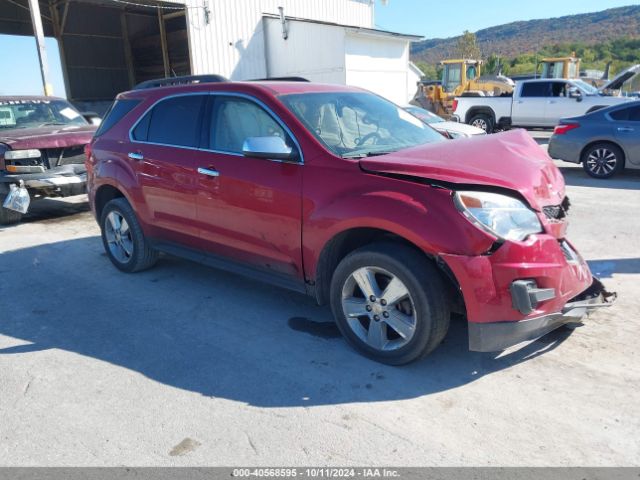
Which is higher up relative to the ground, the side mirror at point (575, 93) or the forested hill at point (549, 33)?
the forested hill at point (549, 33)

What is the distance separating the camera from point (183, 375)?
3.45 m

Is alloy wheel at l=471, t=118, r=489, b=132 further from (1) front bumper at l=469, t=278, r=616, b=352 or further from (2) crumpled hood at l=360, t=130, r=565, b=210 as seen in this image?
(1) front bumper at l=469, t=278, r=616, b=352

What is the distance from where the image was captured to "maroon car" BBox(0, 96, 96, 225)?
7633 mm

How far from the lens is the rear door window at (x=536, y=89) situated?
1666 centimetres

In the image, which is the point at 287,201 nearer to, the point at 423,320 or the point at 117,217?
the point at 423,320

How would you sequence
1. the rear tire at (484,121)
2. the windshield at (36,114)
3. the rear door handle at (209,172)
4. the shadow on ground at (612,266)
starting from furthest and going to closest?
the rear tire at (484,121) < the windshield at (36,114) < the shadow on ground at (612,266) < the rear door handle at (209,172)

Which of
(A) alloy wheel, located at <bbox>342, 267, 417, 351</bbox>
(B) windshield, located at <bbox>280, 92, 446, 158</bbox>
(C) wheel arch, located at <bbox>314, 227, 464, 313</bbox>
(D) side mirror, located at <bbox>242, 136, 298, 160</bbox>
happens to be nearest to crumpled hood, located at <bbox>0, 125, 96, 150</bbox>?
(B) windshield, located at <bbox>280, 92, 446, 158</bbox>

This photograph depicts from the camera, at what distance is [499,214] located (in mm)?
3020

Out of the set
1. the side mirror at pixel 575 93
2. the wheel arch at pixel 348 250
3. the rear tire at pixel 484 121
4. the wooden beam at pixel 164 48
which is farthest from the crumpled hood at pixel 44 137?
the wooden beam at pixel 164 48

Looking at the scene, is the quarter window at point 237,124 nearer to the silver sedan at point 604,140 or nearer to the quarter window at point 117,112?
the quarter window at point 117,112

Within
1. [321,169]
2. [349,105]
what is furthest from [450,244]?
[349,105]

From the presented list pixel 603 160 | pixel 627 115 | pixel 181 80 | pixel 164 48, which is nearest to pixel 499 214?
pixel 181 80

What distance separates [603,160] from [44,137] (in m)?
9.79

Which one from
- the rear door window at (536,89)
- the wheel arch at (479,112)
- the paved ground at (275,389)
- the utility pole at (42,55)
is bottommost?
the paved ground at (275,389)
